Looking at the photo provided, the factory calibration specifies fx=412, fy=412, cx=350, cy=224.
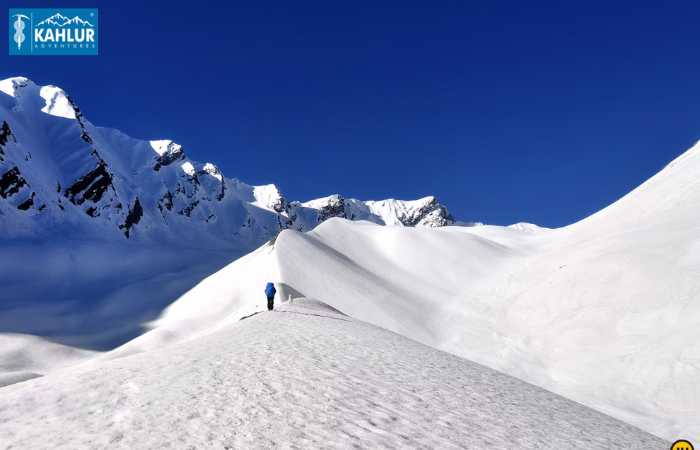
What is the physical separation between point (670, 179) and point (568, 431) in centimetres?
5246

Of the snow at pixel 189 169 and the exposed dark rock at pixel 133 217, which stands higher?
the snow at pixel 189 169

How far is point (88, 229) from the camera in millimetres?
99750

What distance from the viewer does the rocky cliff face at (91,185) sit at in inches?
3622

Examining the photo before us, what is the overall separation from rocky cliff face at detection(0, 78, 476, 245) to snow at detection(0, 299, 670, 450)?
312 ft

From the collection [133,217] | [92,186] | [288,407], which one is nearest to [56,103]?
[92,186]

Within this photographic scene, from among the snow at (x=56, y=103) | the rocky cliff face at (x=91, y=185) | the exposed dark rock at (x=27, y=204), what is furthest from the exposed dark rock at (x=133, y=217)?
the snow at (x=56, y=103)

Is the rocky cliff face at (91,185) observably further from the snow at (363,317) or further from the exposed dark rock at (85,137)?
the snow at (363,317)

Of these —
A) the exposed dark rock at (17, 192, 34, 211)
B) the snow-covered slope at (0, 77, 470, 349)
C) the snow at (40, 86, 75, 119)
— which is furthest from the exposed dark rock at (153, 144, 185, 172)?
the exposed dark rock at (17, 192, 34, 211)

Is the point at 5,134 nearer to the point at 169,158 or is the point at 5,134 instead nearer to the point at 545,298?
the point at 169,158

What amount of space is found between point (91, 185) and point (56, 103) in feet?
148

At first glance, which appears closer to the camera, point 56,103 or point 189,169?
point 56,103

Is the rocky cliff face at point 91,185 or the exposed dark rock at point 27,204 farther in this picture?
the rocky cliff face at point 91,185

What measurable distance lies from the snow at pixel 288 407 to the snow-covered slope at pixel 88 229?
4213 cm

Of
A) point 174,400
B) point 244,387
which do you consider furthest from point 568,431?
point 174,400
